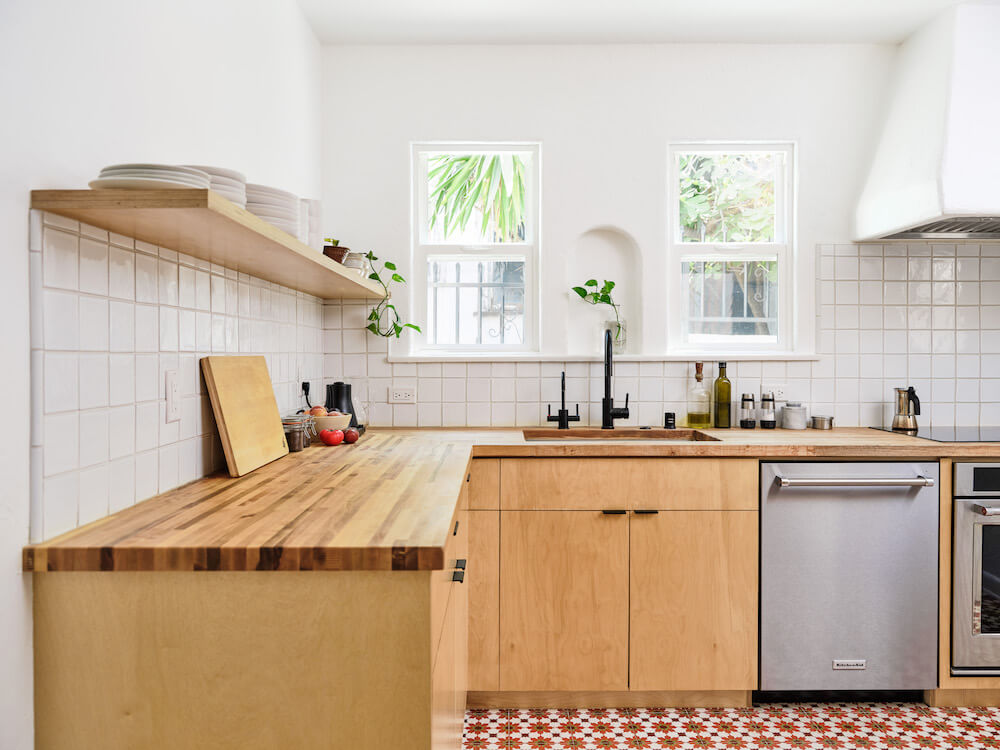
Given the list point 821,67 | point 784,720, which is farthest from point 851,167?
point 784,720

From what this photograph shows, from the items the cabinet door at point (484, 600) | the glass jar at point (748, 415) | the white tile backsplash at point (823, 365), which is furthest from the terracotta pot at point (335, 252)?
the glass jar at point (748, 415)

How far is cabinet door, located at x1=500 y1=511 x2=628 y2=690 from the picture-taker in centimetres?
241

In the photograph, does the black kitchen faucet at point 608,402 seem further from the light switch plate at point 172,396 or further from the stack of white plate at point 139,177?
the stack of white plate at point 139,177

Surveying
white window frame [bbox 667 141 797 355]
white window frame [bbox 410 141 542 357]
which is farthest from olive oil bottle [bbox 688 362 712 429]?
white window frame [bbox 410 141 542 357]

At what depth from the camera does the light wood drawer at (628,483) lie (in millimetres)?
2395

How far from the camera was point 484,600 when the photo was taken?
241 cm

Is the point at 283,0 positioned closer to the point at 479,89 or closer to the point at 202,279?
the point at 479,89

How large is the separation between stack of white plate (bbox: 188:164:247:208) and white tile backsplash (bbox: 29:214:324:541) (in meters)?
0.23

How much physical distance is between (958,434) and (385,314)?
2.38 meters

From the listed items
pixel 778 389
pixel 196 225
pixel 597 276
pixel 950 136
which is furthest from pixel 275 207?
pixel 950 136

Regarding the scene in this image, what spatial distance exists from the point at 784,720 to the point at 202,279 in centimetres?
236

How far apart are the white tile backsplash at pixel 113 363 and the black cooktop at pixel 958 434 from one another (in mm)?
2468

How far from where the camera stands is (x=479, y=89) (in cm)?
302

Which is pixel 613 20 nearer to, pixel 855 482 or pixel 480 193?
pixel 480 193
